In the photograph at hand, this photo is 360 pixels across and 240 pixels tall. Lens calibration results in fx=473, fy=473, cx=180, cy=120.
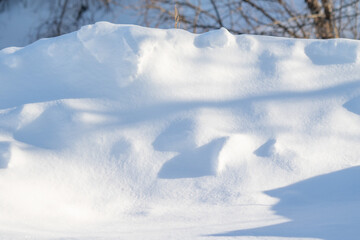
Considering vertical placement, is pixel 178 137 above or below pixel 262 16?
below

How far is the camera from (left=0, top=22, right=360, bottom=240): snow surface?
166 cm

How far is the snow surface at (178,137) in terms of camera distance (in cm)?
166

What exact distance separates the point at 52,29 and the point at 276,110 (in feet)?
13.3

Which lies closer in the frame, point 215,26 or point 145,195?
point 145,195

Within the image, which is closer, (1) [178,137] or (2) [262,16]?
(1) [178,137]

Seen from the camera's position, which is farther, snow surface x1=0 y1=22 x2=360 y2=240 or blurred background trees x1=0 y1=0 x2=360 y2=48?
blurred background trees x1=0 y1=0 x2=360 y2=48

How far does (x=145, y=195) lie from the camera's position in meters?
1.78

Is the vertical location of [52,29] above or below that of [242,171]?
above

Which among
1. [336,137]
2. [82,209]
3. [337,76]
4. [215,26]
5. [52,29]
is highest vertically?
[52,29]

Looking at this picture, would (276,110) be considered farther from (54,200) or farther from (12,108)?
(12,108)

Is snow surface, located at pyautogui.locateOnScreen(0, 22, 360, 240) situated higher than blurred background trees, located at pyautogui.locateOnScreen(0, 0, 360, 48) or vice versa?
blurred background trees, located at pyautogui.locateOnScreen(0, 0, 360, 48)

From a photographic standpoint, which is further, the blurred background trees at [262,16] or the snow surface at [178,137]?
the blurred background trees at [262,16]

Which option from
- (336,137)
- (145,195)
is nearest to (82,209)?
(145,195)

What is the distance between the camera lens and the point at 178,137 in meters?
1.91
